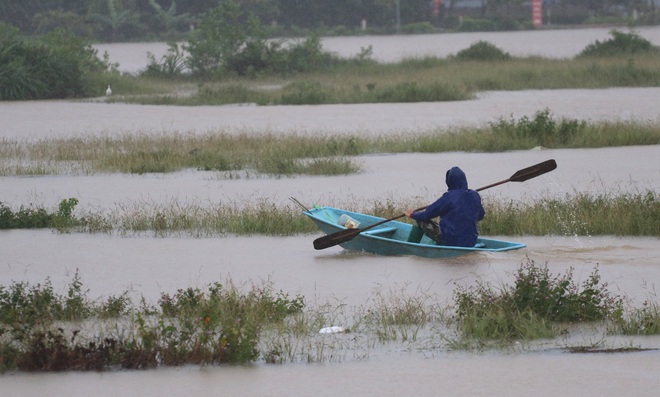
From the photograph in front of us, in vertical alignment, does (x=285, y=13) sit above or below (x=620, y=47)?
above

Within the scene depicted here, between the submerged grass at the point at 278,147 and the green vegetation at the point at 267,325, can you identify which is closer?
the green vegetation at the point at 267,325

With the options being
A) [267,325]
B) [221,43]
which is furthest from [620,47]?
[267,325]

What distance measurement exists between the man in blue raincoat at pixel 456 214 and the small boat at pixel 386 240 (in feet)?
0.36

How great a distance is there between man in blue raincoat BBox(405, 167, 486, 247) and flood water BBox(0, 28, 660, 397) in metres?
0.22

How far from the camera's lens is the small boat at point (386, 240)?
1033 cm

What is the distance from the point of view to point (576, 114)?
81.8 feet

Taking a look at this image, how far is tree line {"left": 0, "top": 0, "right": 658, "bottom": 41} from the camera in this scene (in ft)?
209

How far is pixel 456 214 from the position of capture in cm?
1031

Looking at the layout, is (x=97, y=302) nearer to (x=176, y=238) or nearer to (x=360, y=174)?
(x=176, y=238)

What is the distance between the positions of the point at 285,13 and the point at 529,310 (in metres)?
61.3

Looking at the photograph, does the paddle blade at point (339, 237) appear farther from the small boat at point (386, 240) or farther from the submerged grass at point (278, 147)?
the submerged grass at point (278, 147)

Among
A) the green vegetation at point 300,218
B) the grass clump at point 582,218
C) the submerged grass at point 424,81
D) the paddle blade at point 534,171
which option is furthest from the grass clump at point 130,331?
the submerged grass at point 424,81

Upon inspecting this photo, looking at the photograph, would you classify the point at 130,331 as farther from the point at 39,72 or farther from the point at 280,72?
the point at 280,72

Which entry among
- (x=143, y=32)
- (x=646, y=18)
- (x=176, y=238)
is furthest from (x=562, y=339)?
(x=646, y=18)
